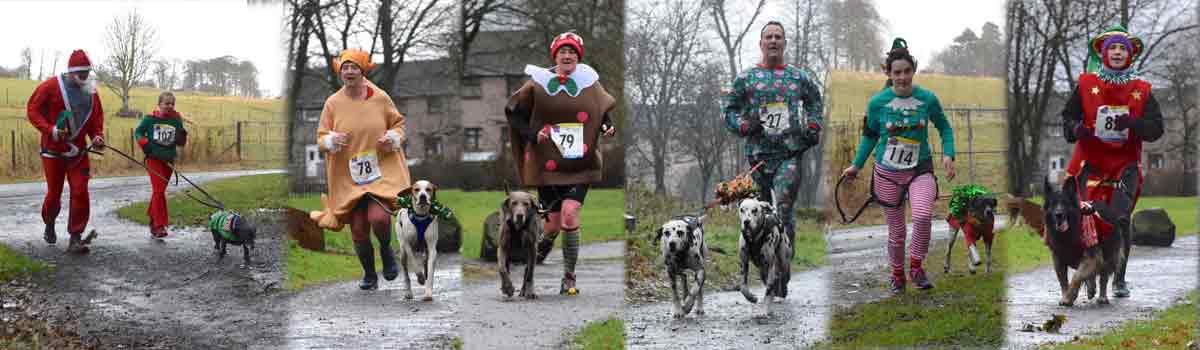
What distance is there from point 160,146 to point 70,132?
0.65 metres

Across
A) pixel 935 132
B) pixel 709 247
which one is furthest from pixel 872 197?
pixel 709 247

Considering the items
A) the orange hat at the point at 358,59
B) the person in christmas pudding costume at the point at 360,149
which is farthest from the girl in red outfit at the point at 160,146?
the orange hat at the point at 358,59

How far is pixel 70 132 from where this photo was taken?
8.48m

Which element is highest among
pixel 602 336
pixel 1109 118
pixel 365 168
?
pixel 1109 118

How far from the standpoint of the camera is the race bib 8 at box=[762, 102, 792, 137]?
745cm

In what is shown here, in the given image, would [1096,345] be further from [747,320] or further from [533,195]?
[533,195]

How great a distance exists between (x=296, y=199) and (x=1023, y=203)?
5.32 m

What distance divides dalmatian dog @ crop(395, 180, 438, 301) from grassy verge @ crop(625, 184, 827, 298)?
4.35 ft

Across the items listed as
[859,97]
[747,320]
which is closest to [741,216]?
[747,320]

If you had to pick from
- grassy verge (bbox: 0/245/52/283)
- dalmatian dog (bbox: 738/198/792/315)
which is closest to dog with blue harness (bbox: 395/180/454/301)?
dalmatian dog (bbox: 738/198/792/315)

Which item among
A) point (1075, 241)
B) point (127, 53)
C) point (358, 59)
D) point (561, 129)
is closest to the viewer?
point (561, 129)

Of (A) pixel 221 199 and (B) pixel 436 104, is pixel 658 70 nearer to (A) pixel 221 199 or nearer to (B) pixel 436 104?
(B) pixel 436 104

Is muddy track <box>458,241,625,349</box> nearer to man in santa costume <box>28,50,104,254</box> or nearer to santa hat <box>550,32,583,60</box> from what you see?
santa hat <box>550,32,583,60</box>

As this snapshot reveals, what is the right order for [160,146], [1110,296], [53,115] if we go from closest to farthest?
[1110,296] < [53,115] < [160,146]
